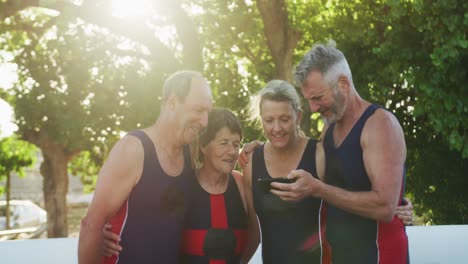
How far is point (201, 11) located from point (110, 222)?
49.9ft

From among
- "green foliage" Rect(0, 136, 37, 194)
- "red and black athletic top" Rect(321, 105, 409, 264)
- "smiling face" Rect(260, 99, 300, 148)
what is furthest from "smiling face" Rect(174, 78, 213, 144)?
"green foliage" Rect(0, 136, 37, 194)

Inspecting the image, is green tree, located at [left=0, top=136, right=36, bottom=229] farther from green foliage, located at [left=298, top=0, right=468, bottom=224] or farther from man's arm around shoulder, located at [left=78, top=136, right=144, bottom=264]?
man's arm around shoulder, located at [left=78, top=136, right=144, bottom=264]

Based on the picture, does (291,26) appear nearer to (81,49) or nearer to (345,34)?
(345,34)

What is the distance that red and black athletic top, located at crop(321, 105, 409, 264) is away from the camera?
3986 millimetres

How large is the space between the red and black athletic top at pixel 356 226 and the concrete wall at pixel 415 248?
1.83 m

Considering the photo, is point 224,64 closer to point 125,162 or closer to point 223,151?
point 223,151

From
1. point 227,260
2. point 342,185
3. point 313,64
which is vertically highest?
point 313,64

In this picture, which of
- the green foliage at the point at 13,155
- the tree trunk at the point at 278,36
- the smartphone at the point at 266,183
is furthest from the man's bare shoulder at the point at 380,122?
the green foliage at the point at 13,155

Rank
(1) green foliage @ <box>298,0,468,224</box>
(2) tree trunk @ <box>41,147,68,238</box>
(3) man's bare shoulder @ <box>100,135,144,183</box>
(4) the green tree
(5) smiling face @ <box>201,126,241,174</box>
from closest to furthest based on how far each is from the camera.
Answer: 1. (3) man's bare shoulder @ <box>100,135,144,183</box>
2. (5) smiling face @ <box>201,126,241,174</box>
3. (1) green foliage @ <box>298,0,468,224</box>
4. (2) tree trunk @ <box>41,147,68,238</box>
5. (4) the green tree

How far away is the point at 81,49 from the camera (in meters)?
20.0

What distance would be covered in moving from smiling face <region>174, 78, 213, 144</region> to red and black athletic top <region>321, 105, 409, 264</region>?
2.61 ft

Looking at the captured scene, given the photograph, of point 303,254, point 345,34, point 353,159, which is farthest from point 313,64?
point 345,34

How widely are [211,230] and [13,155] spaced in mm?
30357

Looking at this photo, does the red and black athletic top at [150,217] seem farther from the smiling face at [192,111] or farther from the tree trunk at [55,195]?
the tree trunk at [55,195]
